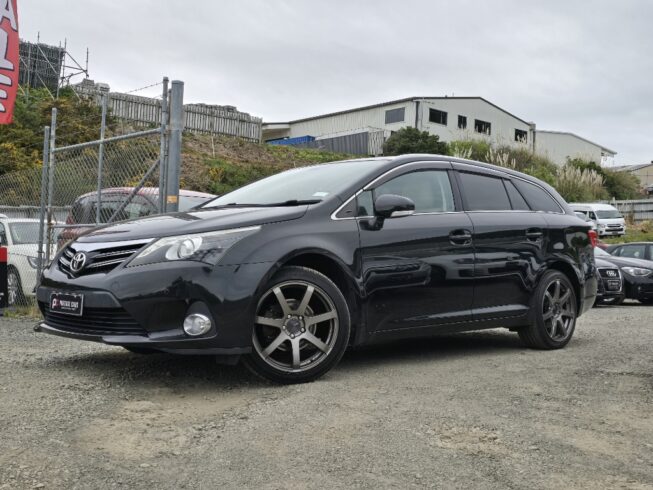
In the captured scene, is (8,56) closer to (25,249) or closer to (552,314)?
(25,249)

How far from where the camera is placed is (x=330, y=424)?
3.82m

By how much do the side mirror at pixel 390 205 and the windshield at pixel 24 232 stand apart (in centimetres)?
754

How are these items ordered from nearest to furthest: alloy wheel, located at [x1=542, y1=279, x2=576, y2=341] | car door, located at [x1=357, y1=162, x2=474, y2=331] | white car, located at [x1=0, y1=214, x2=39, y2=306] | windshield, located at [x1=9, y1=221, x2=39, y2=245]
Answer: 1. car door, located at [x1=357, y1=162, x2=474, y2=331]
2. alloy wheel, located at [x1=542, y1=279, x2=576, y2=341]
3. white car, located at [x1=0, y1=214, x2=39, y2=306]
4. windshield, located at [x1=9, y1=221, x2=39, y2=245]

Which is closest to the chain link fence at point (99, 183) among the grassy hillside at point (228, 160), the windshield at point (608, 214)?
the grassy hillside at point (228, 160)

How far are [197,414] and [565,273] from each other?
4002 mm

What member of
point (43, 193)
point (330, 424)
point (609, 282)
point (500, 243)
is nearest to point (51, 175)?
point (43, 193)

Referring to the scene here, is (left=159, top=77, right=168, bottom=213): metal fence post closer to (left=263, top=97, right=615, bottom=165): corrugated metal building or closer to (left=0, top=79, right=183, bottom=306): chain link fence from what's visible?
(left=0, top=79, right=183, bottom=306): chain link fence

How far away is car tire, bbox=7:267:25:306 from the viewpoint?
10.2 m

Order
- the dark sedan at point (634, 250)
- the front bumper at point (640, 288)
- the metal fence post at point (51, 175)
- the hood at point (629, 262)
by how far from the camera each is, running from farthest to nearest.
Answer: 1. the dark sedan at point (634, 250)
2. the hood at point (629, 262)
3. the front bumper at point (640, 288)
4. the metal fence post at point (51, 175)

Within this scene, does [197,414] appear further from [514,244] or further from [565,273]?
[565,273]

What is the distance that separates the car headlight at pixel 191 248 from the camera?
4.53m

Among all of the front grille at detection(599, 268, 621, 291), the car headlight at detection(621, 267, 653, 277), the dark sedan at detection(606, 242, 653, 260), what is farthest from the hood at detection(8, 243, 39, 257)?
the dark sedan at detection(606, 242, 653, 260)

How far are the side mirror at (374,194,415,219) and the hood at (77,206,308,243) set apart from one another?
1.75 feet

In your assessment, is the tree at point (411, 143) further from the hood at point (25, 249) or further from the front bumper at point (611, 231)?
the hood at point (25, 249)
